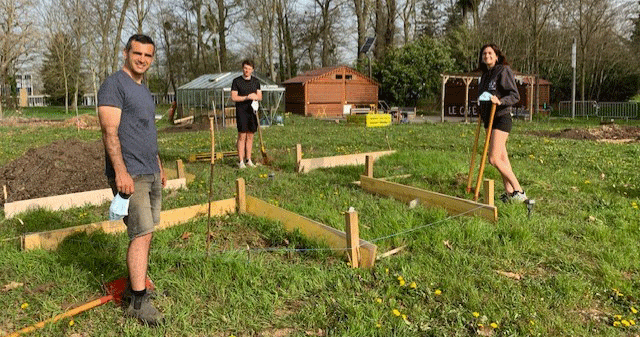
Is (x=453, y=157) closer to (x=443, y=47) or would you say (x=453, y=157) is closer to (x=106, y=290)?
(x=106, y=290)

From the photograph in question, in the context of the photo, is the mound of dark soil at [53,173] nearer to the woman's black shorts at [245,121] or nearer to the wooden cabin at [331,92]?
the woman's black shorts at [245,121]

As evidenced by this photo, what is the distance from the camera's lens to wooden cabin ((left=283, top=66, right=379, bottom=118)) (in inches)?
1248

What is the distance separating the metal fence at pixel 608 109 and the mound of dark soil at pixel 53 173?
25.0m

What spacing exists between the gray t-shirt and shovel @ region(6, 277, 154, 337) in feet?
2.87

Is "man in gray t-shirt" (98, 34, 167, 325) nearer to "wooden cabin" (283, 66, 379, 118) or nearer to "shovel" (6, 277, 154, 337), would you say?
"shovel" (6, 277, 154, 337)

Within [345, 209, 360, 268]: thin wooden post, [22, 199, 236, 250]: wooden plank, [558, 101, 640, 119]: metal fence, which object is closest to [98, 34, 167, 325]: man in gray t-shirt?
[22, 199, 236, 250]: wooden plank

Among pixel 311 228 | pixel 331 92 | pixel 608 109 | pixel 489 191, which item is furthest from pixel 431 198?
pixel 331 92

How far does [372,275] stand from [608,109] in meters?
26.4

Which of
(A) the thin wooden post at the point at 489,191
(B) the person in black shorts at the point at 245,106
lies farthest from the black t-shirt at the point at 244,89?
(A) the thin wooden post at the point at 489,191

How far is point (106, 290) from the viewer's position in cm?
362

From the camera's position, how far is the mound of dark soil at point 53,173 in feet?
22.3

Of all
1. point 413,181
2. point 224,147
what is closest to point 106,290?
point 413,181

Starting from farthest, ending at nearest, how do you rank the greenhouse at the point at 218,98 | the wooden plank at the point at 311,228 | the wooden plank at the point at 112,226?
the greenhouse at the point at 218,98 < the wooden plank at the point at 112,226 < the wooden plank at the point at 311,228

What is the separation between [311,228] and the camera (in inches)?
180
